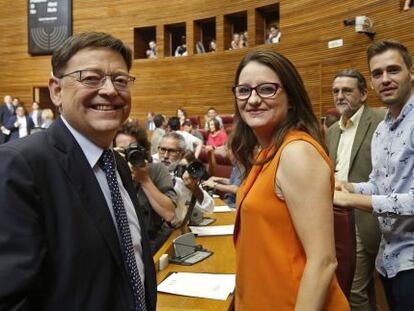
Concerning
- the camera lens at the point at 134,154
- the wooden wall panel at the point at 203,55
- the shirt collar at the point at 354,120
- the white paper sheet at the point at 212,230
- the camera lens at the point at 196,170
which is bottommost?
the white paper sheet at the point at 212,230

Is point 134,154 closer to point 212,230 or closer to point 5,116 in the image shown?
point 212,230

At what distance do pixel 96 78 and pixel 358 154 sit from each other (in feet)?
5.70

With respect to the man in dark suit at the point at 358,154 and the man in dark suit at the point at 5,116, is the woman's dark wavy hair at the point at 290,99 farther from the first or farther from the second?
the man in dark suit at the point at 5,116

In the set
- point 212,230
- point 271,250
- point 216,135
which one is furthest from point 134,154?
point 216,135

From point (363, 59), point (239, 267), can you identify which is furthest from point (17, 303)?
point (363, 59)

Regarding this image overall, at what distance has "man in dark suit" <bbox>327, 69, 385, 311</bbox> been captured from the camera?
207 centimetres

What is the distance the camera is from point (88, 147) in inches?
37.7

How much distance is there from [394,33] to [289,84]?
500 centimetres

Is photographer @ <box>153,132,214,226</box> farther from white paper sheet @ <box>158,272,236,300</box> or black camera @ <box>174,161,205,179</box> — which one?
white paper sheet @ <box>158,272,236,300</box>

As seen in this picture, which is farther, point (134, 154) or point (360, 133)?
point (360, 133)

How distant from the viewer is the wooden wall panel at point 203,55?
20.3ft

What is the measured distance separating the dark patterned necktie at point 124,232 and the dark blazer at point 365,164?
142 cm

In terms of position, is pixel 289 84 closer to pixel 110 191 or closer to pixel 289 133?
pixel 289 133

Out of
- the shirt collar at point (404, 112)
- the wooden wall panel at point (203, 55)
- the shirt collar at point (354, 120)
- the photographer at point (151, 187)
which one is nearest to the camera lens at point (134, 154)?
the photographer at point (151, 187)
